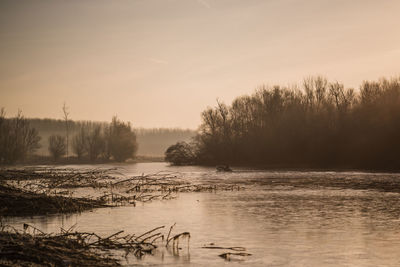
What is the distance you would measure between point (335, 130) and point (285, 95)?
57.5 ft

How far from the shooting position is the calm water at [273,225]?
11328mm

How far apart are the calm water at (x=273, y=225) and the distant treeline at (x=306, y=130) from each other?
106 ft

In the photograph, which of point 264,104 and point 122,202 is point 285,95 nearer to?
point 264,104

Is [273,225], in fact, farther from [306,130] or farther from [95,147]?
[95,147]

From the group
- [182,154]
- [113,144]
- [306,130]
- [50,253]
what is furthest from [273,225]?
[113,144]

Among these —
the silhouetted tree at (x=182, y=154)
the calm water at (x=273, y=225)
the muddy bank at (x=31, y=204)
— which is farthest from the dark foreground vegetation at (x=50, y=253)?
the silhouetted tree at (x=182, y=154)

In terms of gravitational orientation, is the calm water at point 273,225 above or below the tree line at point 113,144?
below

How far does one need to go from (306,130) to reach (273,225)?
53.6 m

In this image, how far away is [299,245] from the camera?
12805 millimetres

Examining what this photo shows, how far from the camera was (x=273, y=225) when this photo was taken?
53.5 feet

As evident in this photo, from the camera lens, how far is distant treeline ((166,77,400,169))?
186 feet

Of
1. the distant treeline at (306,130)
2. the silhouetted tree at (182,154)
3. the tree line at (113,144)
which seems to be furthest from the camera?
the tree line at (113,144)

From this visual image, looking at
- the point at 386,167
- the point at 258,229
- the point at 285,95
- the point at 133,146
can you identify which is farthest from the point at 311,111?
the point at 258,229

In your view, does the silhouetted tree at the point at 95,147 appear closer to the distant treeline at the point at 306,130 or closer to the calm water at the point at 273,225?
the distant treeline at the point at 306,130
